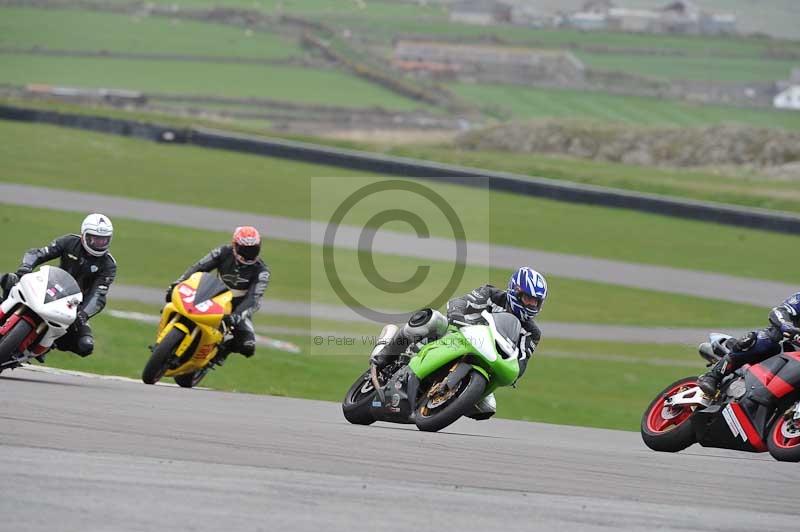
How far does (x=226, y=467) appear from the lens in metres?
6.95

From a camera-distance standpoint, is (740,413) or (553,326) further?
(553,326)

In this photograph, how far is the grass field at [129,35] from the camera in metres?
83.5

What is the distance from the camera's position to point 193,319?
13.0 meters

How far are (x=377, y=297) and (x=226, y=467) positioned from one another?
57.1 ft

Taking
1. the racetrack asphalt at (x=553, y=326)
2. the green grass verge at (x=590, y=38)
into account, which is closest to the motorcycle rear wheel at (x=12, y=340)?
the racetrack asphalt at (x=553, y=326)

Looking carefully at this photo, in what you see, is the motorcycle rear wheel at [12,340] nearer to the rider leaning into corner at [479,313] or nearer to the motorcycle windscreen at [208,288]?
the motorcycle windscreen at [208,288]

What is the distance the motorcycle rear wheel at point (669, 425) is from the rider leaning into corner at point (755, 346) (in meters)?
0.26

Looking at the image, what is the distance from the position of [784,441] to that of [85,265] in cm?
683

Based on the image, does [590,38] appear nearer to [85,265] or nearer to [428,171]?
[428,171]

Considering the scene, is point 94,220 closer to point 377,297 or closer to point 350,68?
point 377,297

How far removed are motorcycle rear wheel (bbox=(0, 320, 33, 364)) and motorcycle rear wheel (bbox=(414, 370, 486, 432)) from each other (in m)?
3.54

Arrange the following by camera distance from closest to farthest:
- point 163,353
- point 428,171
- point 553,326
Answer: point 163,353 < point 553,326 < point 428,171

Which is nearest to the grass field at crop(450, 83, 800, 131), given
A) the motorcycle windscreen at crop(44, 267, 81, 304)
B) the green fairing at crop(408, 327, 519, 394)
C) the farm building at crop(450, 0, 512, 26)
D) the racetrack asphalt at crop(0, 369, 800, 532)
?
the farm building at crop(450, 0, 512, 26)

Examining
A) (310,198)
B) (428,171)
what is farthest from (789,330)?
(428,171)
